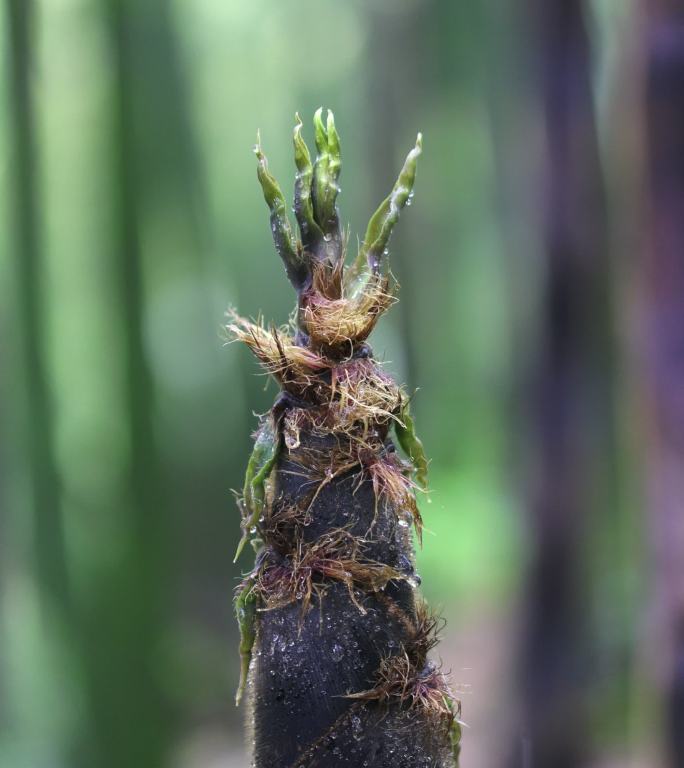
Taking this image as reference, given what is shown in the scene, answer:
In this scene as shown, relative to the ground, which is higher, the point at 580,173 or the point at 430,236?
the point at 430,236

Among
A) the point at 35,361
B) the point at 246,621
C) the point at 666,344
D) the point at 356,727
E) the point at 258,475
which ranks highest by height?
the point at 35,361

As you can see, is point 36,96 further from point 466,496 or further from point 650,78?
point 466,496

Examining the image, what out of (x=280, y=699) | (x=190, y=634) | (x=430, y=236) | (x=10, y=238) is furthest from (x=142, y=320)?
(x=430, y=236)

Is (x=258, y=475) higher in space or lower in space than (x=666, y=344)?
lower

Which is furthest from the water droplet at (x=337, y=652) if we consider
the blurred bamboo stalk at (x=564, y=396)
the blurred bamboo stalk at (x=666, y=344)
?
the blurred bamboo stalk at (x=564, y=396)

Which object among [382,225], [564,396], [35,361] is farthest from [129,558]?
[382,225]

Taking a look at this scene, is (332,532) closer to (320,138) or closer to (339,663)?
(339,663)

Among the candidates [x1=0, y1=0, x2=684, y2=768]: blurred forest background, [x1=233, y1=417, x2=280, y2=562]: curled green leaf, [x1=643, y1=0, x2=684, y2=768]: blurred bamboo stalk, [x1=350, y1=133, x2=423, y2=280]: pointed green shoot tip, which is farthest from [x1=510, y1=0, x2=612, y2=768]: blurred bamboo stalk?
[x1=233, y1=417, x2=280, y2=562]: curled green leaf
